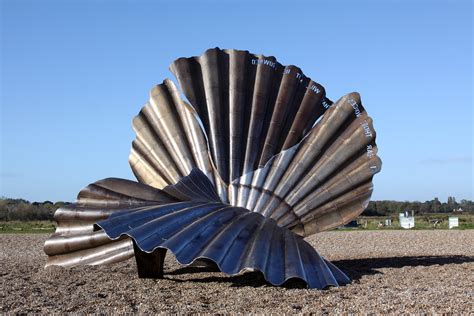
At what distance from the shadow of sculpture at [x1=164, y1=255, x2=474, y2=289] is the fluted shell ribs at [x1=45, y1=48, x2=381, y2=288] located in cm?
85

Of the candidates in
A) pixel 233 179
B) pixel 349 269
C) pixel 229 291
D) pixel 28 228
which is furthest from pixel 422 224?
pixel 229 291

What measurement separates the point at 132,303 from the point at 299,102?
7.53m

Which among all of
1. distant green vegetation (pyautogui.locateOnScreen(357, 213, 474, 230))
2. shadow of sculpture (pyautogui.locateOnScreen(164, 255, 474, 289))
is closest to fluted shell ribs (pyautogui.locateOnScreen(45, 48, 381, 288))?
shadow of sculpture (pyautogui.locateOnScreen(164, 255, 474, 289))

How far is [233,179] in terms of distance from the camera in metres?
13.3

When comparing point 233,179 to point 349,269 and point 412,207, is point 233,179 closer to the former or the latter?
point 349,269

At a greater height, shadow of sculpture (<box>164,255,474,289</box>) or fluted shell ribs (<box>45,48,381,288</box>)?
fluted shell ribs (<box>45,48,381,288</box>)

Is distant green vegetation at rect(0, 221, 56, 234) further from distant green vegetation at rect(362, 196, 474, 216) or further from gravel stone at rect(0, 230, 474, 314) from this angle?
distant green vegetation at rect(362, 196, 474, 216)

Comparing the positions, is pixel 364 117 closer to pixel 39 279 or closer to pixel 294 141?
pixel 294 141

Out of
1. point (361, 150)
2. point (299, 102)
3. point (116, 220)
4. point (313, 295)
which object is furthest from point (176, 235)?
point (299, 102)

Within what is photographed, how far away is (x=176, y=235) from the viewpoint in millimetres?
9523

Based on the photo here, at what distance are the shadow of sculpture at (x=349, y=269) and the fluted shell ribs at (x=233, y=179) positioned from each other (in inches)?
33.4

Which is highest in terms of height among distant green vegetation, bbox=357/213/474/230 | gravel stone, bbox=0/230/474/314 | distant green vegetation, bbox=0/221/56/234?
distant green vegetation, bbox=357/213/474/230

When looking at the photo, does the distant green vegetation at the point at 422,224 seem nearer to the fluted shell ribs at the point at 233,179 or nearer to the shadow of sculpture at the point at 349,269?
the shadow of sculpture at the point at 349,269

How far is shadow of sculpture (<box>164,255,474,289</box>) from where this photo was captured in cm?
1064
